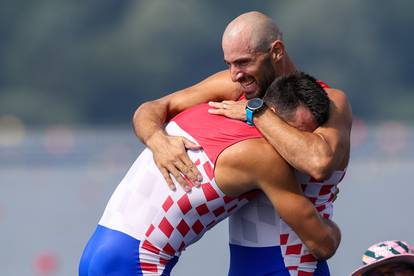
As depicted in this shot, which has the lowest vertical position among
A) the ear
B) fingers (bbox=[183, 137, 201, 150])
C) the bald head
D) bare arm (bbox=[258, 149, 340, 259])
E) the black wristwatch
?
bare arm (bbox=[258, 149, 340, 259])

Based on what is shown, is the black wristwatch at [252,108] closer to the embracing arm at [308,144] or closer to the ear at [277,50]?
the embracing arm at [308,144]

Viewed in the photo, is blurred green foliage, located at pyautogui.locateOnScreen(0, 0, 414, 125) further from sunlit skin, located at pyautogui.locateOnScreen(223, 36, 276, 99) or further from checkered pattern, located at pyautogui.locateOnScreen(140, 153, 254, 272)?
checkered pattern, located at pyautogui.locateOnScreen(140, 153, 254, 272)

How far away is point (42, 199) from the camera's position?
580 cm

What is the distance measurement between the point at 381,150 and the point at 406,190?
0.50 m

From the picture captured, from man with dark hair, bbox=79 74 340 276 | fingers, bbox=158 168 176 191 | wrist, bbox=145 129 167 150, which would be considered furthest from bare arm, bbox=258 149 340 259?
wrist, bbox=145 129 167 150

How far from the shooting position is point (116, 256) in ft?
9.84

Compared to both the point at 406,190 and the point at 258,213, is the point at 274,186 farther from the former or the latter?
the point at 406,190

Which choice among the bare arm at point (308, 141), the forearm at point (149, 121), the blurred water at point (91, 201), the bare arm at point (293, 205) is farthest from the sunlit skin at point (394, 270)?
the blurred water at point (91, 201)

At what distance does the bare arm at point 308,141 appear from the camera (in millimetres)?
2875

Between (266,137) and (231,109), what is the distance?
0.52 feet

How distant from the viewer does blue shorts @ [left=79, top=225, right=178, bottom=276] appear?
2992 mm

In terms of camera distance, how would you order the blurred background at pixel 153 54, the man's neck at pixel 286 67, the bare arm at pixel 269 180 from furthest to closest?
1. the blurred background at pixel 153 54
2. the man's neck at pixel 286 67
3. the bare arm at pixel 269 180

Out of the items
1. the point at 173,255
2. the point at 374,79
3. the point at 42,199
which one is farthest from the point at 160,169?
the point at 374,79

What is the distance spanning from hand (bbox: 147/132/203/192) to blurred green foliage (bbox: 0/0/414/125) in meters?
5.00
